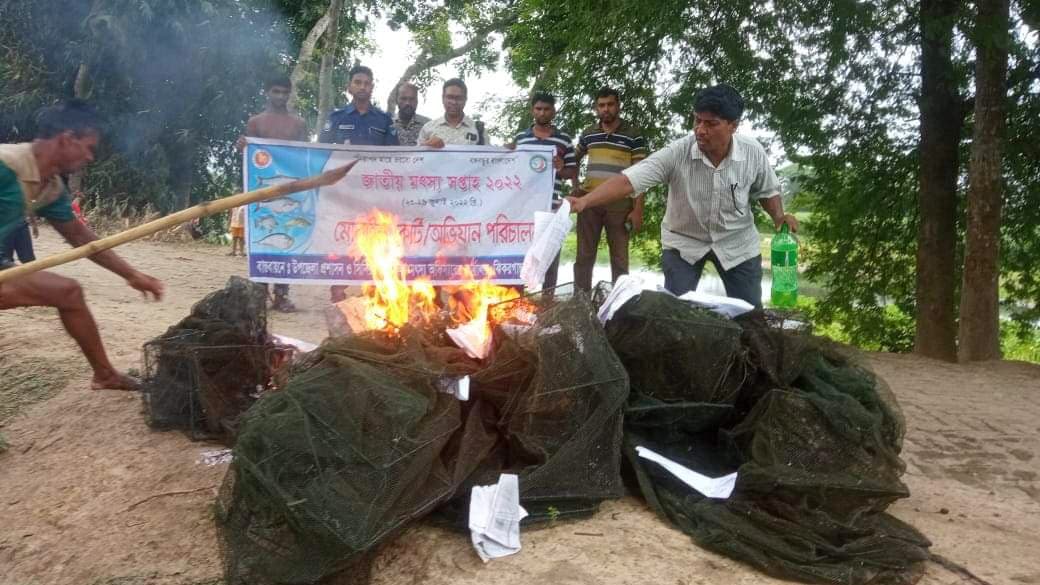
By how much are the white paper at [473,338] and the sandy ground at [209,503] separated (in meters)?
1.00

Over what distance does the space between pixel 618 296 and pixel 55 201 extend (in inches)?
144

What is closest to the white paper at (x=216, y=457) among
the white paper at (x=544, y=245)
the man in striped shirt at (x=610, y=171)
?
the white paper at (x=544, y=245)

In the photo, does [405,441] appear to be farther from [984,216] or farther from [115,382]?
[984,216]

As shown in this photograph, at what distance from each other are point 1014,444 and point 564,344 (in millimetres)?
3629

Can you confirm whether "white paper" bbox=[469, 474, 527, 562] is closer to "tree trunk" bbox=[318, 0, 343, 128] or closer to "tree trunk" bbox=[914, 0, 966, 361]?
"tree trunk" bbox=[914, 0, 966, 361]

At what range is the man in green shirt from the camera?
188 inches

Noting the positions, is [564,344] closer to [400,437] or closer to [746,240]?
[400,437]

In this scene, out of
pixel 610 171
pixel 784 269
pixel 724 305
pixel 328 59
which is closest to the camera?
pixel 724 305

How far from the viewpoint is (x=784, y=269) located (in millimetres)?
5574

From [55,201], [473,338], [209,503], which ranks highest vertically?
[55,201]

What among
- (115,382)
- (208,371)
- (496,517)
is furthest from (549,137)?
(496,517)

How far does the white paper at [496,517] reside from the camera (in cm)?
346

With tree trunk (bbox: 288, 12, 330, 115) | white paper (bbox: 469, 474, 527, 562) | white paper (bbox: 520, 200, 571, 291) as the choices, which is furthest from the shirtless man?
tree trunk (bbox: 288, 12, 330, 115)

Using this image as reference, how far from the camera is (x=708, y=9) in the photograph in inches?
380
